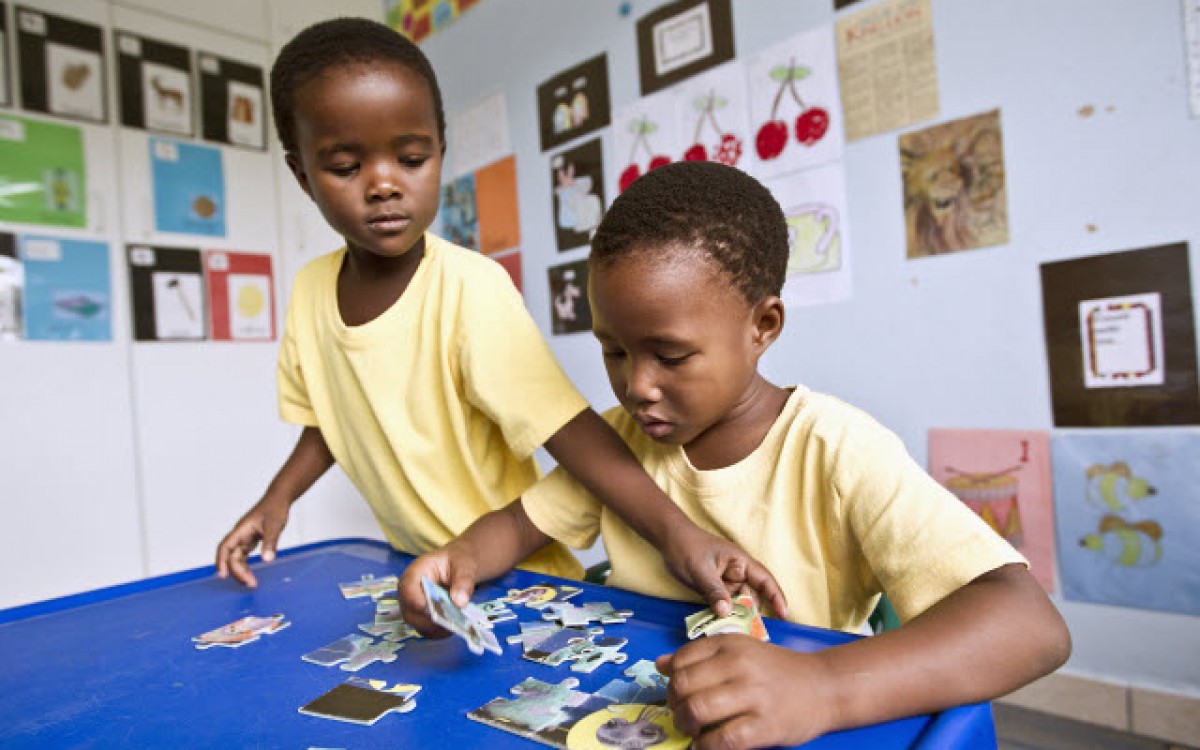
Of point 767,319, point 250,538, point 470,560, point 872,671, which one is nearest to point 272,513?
point 250,538

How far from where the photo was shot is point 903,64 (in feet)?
4.96

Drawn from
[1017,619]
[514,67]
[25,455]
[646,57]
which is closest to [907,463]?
[1017,619]

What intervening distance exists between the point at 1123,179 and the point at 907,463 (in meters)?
0.99

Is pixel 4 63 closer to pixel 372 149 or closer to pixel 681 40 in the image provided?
pixel 681 40

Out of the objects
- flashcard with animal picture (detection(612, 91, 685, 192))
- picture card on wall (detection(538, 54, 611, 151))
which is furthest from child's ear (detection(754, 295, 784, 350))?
picture card on wall (detection(538, 54, 611, 151))

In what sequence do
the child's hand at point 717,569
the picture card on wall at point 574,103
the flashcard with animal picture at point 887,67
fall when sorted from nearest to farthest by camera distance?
1. the child's hand at point 717,569
2. the flashcard with animal picture at point 887,67
3. the picture card on wall at point 574,103

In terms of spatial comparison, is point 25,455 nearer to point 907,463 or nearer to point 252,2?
point 252,2

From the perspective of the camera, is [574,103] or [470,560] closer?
[470,560]

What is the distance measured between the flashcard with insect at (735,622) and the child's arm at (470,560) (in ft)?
0.71

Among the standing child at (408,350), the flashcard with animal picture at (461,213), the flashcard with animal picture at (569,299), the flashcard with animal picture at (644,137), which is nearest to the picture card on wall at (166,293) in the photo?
the flashcard with animal picture at (461,213)

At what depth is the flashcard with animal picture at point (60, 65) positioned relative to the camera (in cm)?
231

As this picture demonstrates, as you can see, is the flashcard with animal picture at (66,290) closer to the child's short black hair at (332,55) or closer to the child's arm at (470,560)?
the child's short black hair at (332,55)

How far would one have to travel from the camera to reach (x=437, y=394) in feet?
3.21

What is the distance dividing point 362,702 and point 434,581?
0.75ft
